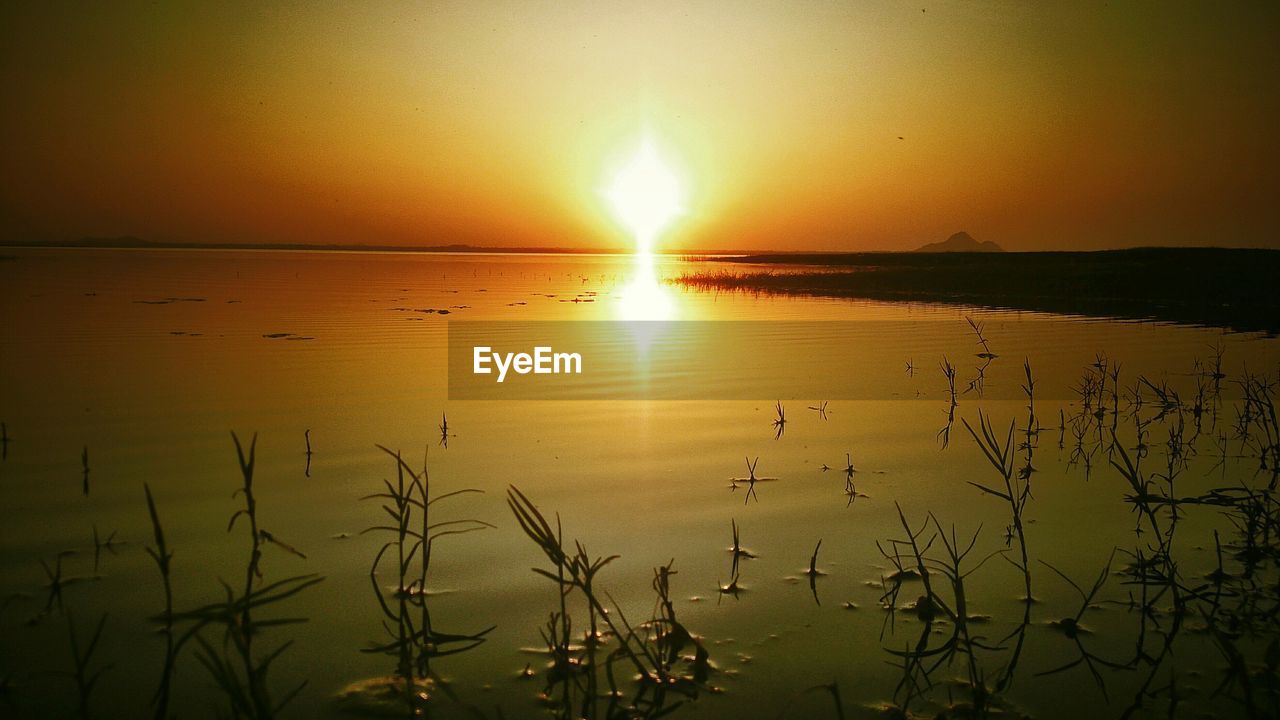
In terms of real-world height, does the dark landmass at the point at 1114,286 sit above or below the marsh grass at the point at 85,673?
above

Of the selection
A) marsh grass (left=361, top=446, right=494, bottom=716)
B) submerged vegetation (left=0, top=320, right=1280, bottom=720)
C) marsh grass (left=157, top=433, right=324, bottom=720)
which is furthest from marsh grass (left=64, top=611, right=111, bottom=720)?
marsh grass (left=361, top=446, right=494, bottom=716)

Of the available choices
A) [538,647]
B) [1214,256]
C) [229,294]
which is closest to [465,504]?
[538,647]

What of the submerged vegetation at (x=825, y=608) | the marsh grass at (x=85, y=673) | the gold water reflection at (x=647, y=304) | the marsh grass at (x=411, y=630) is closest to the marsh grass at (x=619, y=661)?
the submerged vegetation at (x=825, y=608)

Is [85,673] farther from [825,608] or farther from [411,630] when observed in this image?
[825,608]

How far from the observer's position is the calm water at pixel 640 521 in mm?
3861

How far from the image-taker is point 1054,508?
6410 millimetres

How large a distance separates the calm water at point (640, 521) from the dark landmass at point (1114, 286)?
38.4 feet

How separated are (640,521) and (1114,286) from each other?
32.5m

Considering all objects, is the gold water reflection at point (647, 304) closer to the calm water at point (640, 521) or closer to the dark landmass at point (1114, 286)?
the dark landmass at point (1114, 286)

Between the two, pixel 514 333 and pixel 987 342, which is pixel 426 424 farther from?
pixel 987 342

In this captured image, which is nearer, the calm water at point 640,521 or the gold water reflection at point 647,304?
the calm water at point 640,521

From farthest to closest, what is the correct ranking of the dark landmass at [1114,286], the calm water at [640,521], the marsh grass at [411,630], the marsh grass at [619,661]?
the dark landmass at [1114,286] → the calm water at [640,521] → the marsh grass at [411,630] → the marsh grass at [619,661]

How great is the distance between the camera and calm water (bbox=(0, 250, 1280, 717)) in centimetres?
386

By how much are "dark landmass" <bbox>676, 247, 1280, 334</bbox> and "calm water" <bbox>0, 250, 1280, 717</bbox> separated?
11702 mm
